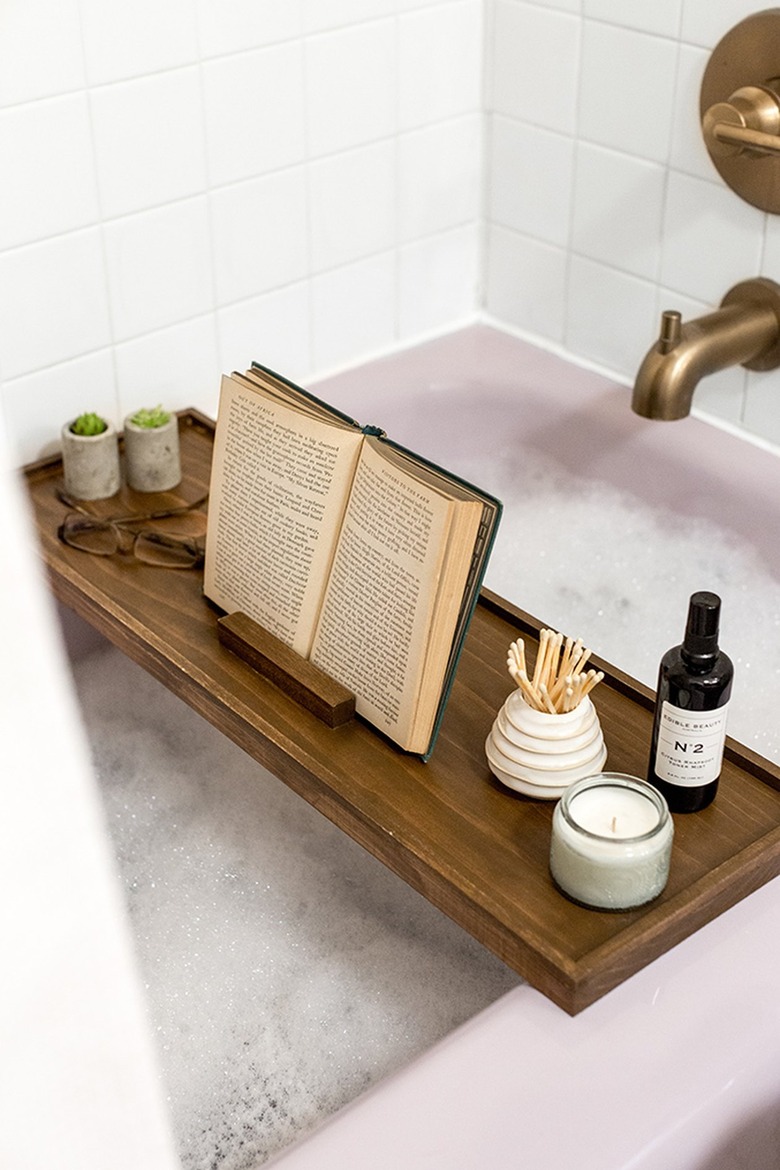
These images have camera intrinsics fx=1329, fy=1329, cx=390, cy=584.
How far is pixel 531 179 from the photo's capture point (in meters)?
1.97

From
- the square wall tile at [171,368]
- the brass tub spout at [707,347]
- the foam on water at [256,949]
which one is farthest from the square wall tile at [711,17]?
the foam on water at [256,949]

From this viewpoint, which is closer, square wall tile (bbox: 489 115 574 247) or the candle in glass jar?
the candle in glass jar

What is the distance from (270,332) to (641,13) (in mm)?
647

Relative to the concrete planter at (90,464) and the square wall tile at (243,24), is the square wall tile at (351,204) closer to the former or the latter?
the square wall tile at (243,24)

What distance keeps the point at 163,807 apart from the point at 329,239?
85 cm

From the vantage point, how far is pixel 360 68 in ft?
5.91

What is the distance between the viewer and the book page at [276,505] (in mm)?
1240

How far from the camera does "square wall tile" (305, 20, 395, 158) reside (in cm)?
176

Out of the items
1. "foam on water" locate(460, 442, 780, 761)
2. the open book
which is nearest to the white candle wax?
the open book

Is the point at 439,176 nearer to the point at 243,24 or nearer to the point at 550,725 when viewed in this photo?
the point at 243,24

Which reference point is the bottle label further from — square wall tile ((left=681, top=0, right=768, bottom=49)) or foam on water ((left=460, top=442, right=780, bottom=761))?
square wall tile ((left=681, top=0, right=768, bottom=49))

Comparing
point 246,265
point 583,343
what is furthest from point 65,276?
point 583,343

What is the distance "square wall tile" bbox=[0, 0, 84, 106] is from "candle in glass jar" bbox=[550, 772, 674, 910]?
1028 mm

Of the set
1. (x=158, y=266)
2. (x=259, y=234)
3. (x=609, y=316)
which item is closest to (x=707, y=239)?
(x=609, y=316)
